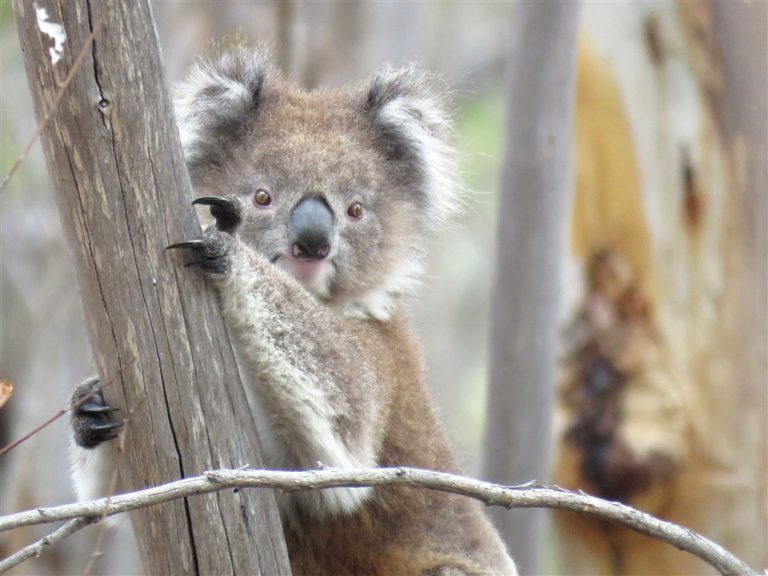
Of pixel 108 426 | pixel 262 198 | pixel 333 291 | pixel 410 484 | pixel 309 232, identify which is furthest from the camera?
pixel 333 291

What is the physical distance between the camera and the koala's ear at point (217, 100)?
13.6 feet

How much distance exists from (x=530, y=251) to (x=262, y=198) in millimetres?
2406

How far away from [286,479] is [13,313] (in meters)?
7.16

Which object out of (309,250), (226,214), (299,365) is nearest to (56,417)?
(226,214)

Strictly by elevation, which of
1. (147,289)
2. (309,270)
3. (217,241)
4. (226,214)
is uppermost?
(309,270)

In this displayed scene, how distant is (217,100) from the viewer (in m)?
4.12

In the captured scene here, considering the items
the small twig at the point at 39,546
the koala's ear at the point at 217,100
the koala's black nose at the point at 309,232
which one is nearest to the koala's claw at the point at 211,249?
the koala's black nose at the point at 309,232

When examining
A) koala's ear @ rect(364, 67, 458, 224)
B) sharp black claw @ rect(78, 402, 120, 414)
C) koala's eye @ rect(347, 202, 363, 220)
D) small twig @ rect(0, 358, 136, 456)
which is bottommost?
small twig @ rect(0, 358, 136, 456)

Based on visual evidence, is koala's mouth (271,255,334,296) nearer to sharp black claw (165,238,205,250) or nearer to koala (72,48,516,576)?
koala (72,48,516,576)

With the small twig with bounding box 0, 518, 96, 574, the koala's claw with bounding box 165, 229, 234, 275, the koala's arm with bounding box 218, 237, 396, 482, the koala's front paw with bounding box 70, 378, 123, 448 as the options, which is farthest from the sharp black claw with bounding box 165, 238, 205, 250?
the small twig with bounding box 0, 518, 96, 574

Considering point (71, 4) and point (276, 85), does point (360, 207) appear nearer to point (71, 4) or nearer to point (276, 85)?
point (276, 85)

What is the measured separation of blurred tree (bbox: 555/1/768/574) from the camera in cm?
616

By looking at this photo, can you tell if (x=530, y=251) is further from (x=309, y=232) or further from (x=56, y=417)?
(x=56, y=417)

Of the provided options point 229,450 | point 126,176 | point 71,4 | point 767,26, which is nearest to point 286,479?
point 229,450
